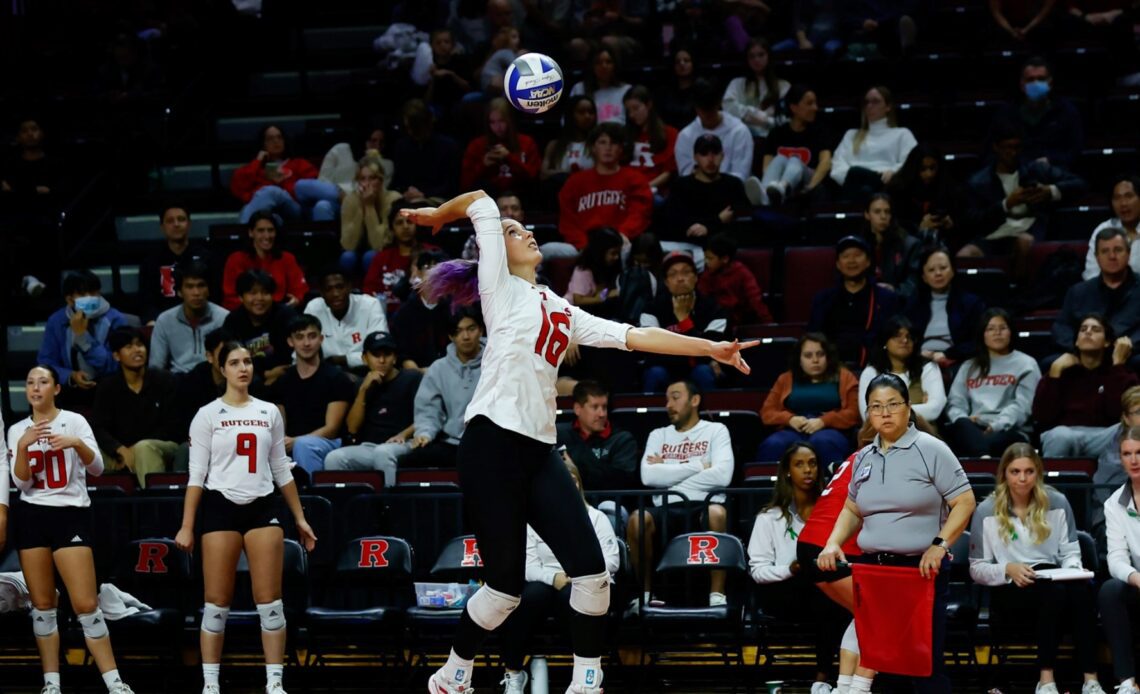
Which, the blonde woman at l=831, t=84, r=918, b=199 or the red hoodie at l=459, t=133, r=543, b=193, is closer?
the blonde woman at l=831, t=84, r=918, b=199

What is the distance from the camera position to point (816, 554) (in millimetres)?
7809

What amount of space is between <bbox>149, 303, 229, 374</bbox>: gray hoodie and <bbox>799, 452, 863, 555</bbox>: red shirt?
532 cm

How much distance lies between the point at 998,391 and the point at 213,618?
5053 millimetres

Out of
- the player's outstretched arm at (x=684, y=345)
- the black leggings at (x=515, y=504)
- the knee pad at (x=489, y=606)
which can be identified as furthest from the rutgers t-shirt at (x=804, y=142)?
the knee pad at (x=489, y=606)

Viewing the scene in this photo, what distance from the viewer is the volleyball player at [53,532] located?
A: 8.42 metres

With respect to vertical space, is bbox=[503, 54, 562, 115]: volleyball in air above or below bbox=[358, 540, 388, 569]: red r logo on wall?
above

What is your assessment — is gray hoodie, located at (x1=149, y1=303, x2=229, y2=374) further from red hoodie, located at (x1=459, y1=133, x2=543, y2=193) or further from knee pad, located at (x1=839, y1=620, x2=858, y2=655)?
knee pad, located at (x1=839, y1=620, x2=858, y2=655)

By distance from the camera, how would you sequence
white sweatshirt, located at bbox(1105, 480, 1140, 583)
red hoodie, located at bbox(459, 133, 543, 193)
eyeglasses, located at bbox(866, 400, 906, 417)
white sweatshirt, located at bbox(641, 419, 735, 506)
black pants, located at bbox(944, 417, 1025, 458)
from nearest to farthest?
eyeglasses, located at bbox(866, 400, 906, 417), white sweatshirt, located at bbox(1105, 480, 1140, 583), white sweatshirt, located at bbox(641, 419, 735, 506), black pants, located at bbox(944, 417, 1025, 458), red hoodie, located at bbox(459, 133, 543, 193)

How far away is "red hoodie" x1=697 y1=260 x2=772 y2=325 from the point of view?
11.1 meters

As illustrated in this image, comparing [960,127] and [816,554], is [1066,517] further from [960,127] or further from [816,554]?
[960,127]

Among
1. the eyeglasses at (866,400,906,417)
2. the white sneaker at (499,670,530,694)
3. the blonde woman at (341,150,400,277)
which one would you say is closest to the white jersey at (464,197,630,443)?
the eyeglasses at (866,400,906,417)

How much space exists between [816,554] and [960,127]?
6.34 meters

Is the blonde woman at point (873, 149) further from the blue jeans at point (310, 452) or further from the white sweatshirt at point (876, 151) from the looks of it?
the blue jeans at point (310, 452)

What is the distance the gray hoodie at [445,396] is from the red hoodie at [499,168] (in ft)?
9.62
